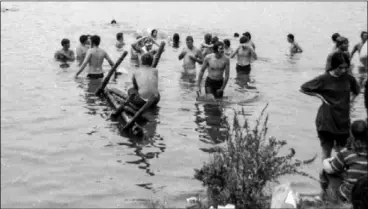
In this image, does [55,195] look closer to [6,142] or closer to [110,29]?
[6,142]

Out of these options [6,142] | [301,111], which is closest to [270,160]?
[6,142]

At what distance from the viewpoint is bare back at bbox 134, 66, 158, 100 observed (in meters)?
11.8

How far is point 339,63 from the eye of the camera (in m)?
7.23

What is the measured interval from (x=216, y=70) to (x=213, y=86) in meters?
0.54

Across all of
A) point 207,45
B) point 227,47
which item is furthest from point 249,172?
point 227,47

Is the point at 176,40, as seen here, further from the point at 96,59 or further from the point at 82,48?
the point at 96,59

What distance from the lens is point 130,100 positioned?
35.8ft

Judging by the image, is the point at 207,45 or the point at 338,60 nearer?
Answer: the point at 338,60

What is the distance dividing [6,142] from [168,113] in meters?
4.10

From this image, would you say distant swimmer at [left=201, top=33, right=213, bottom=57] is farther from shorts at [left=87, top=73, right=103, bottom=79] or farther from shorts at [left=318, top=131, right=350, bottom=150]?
shorts at [left=318, top=131, right=350, bottom=150]

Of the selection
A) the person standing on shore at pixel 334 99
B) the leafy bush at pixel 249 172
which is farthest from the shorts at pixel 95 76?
the leafy bush at pixel 249 172

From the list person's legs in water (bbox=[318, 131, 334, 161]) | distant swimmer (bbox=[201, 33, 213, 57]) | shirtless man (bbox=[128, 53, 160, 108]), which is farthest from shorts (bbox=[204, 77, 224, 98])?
person's legs in water (bbox=[318, 131, 334, 161])

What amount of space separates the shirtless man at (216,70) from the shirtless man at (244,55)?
355 cm

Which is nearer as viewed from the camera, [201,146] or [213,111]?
[201,146]
